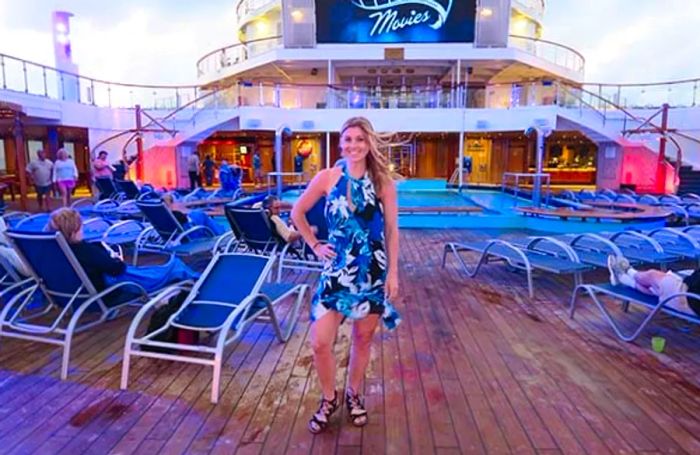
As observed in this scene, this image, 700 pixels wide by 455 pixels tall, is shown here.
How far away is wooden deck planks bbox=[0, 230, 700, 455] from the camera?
2.30 metres

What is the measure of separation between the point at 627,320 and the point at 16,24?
34581mm

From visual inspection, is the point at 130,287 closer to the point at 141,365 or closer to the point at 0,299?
the point at 141,365

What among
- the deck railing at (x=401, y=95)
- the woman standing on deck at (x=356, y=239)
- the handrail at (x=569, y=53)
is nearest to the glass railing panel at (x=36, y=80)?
the deck railing at (x=401, y=95)

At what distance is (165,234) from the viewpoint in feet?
20.1

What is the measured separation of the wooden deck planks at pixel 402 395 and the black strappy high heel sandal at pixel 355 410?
0.04m

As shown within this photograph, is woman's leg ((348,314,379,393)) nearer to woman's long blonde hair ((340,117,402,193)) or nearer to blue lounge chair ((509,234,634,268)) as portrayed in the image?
woman's long blonde hair ((340,117,402,193))

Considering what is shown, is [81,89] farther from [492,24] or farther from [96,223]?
[492,24]

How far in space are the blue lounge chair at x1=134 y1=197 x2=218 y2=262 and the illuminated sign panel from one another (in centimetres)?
1578

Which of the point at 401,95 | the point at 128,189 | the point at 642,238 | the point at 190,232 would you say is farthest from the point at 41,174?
the point at 642,238

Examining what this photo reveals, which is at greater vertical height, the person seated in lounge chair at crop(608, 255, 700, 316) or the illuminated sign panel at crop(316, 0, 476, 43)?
the illuminated sign panel at crop(316, 0, 476, 43)

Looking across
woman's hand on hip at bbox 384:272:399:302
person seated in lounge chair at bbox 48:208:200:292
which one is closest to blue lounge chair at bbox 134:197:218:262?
person seated in lounge chair at bbox 48:208:200:292

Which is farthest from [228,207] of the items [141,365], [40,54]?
[40,54]

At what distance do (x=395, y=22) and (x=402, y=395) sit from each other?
1968cm

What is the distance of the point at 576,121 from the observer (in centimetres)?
1689
